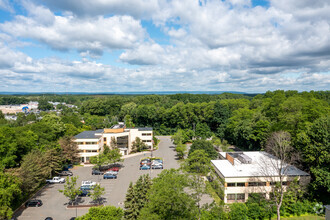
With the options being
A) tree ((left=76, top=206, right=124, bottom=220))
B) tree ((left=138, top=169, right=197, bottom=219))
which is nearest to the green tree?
tree ((left=138, top=169, right=197, bottom=219))

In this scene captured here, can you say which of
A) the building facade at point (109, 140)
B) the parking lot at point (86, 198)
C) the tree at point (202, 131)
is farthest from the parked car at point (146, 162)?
the tree at point (202, 131)

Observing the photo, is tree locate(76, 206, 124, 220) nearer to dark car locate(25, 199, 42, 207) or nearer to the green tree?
dark car locate(25, 199, 42, 207)

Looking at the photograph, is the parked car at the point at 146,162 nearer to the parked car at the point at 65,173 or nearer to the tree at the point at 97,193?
the parked car at the point at 65,173

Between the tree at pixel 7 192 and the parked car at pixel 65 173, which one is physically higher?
the tree at pixel 7 192

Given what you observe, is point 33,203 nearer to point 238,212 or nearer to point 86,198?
point 86,198

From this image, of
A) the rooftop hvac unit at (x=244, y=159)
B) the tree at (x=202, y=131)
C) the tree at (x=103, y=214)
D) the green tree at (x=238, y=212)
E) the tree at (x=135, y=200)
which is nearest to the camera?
the tree at (x=103, y=214)

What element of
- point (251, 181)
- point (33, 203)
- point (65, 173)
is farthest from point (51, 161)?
point (251, 181)

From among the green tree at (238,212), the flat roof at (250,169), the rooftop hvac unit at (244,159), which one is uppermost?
the rooftop hvac unit at (244,159)
